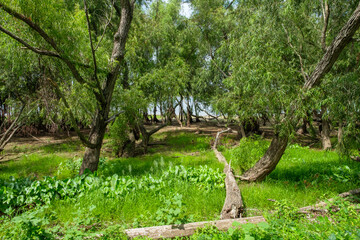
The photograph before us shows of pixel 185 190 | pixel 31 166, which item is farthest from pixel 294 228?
pixel 31 166

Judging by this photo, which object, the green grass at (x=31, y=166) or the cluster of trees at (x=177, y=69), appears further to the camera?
the green grass at (x=31, y=166)

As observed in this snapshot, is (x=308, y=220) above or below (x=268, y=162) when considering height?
Answer: below

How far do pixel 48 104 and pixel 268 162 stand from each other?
6.27 meters

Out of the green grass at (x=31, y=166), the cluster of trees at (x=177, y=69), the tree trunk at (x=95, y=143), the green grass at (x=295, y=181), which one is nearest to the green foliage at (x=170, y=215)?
the green grass at (x=295, y=181)

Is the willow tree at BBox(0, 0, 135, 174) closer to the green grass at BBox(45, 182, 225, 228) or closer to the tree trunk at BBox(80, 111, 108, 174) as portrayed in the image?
the tree trunk at BBox(80, 111, 108, 174)

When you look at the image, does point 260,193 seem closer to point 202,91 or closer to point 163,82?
point 163,82

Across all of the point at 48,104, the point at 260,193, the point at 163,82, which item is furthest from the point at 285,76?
the point at 48,104

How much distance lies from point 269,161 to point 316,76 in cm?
235

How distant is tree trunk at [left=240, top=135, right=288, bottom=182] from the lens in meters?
5.28

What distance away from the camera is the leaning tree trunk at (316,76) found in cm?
423

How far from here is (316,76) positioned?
4719 mm

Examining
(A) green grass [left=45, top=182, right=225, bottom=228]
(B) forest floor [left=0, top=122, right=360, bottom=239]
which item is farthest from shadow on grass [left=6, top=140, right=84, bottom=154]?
(A) green grass [left=45, top=182, right=225, bottom=228]

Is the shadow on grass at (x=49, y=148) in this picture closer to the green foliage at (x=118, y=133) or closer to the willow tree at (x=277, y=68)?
the green foliage at (x=118, y=133)

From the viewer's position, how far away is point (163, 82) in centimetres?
993
